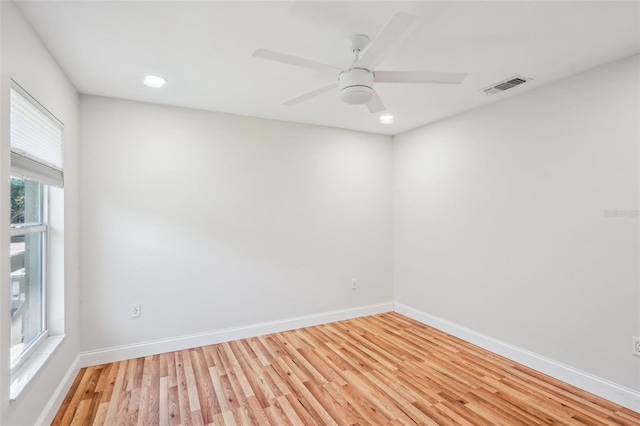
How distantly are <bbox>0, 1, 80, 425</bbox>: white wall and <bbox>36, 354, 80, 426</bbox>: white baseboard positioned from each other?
0.04 meters

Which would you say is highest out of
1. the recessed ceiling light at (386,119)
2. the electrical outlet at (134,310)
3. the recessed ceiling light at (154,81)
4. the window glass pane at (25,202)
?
the recessed ceiling light at (154,81)

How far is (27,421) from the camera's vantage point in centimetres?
175

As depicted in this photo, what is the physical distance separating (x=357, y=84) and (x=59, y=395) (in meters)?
2.87

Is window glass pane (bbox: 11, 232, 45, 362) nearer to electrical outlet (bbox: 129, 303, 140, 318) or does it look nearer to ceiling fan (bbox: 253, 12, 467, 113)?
electrical outlet (bbox: 129, 303, 140, 318)

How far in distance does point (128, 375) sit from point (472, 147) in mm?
3841

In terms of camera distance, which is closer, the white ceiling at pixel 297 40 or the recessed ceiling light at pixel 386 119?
the white ceiling at pixel 297 40

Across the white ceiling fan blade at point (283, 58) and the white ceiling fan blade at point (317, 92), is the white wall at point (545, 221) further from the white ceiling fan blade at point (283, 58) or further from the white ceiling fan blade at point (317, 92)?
the white ceiling fan blade at point (283, 58)

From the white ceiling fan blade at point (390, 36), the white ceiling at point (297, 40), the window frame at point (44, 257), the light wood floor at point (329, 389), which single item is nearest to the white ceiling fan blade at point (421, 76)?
the white ceiling fan blade at point (390, 36)

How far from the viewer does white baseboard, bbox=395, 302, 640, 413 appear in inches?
89.4

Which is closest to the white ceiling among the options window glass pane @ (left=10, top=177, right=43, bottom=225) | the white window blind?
the white window blind

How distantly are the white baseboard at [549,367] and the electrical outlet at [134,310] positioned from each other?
10.3ft

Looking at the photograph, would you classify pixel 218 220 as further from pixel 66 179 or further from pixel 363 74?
pixel 363 74

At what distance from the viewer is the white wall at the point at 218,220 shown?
294 cm

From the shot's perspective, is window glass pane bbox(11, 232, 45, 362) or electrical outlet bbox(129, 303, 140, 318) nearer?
window glass pane bbox(11, 232, 45, 362)
